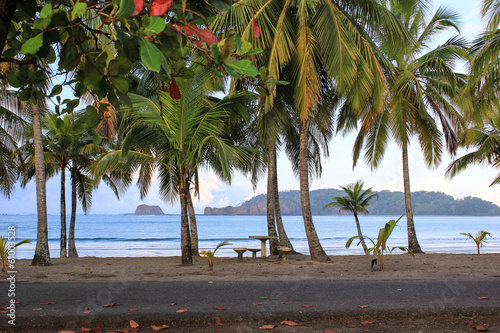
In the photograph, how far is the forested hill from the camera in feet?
293

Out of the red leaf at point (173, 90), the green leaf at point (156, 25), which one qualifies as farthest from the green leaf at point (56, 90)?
the green leaf at point (156, 25)

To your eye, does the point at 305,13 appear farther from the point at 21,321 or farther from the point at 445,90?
the point at 21,321

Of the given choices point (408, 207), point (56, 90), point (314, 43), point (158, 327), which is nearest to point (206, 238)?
point (408, 207)

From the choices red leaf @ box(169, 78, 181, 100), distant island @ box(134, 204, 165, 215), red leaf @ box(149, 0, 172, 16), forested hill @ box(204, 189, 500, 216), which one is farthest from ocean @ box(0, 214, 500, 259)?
distant island @ box(134, 204, 165, 215)

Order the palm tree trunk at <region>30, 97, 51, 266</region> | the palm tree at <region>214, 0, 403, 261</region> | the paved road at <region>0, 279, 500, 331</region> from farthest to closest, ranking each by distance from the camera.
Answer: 1. the palm tree trunk at <region>30, 97, 51, 266</region>
2. the palm tree at <region>214, 0, 403, 261</region>
3. the paved road at <region>0, 279, 500, 331</region>

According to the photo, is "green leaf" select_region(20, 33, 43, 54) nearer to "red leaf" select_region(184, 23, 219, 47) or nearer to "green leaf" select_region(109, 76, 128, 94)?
"green leaf" select_region(109, 76, 128, 94)

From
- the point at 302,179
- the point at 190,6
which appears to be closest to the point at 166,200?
the point at 302,179

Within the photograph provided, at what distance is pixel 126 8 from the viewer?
129cm

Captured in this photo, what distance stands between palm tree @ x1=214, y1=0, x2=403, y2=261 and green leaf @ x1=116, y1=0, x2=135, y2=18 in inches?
280

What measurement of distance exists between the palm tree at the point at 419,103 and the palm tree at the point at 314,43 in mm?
2758

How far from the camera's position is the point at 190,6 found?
232 centimetres

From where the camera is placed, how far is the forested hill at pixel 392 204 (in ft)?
293

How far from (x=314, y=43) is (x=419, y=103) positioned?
478 cm

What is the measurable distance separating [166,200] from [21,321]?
1253 centimetres
